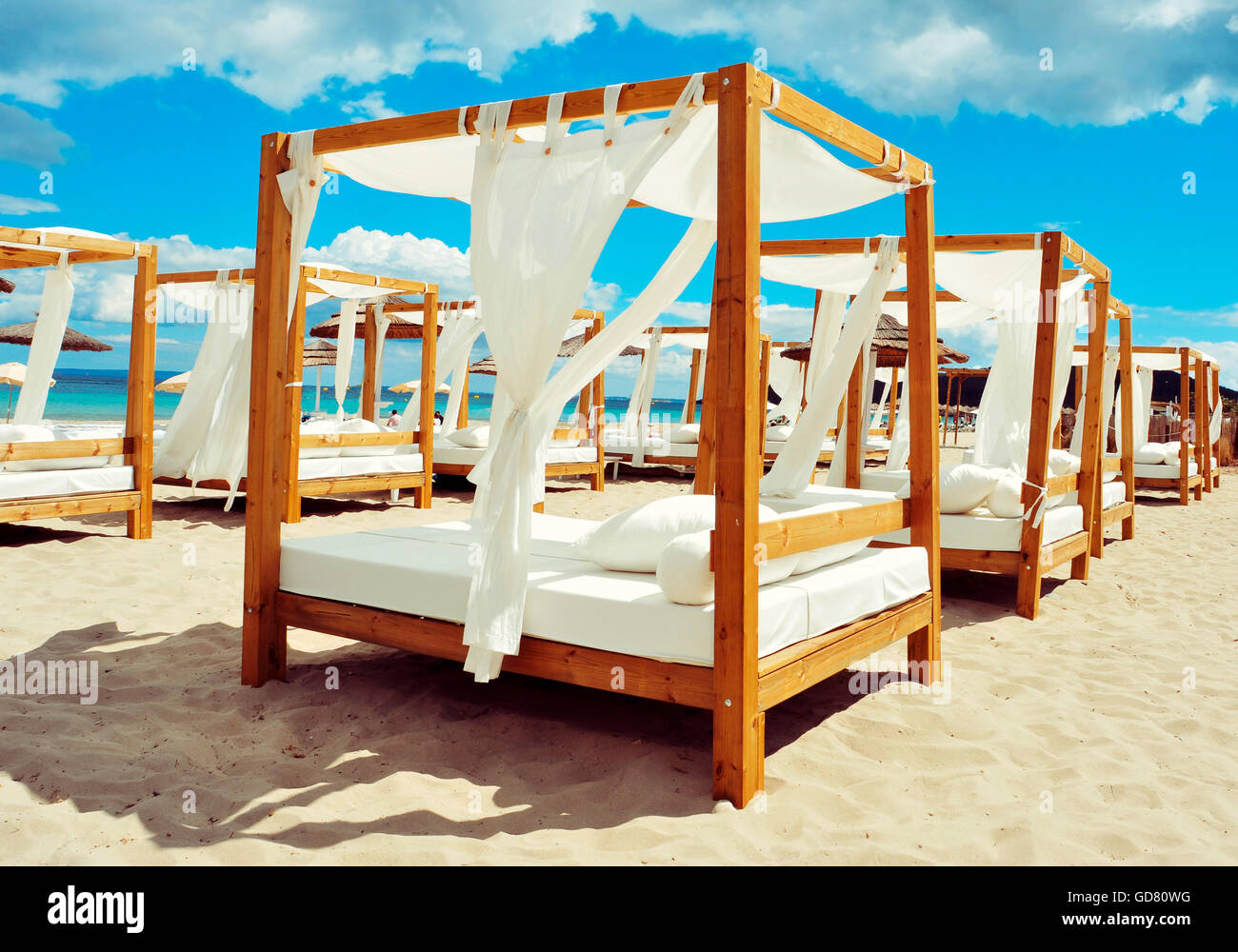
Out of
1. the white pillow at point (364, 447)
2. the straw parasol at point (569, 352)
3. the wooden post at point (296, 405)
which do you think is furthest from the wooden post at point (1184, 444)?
the wooden post at point (296, 405)

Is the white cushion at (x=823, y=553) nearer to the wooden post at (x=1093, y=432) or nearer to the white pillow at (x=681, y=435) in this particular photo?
the wooden post at (x=1093, y=432)

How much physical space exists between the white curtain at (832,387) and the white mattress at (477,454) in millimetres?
4584

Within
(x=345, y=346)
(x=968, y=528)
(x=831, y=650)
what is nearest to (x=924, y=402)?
(x=831, y=650)

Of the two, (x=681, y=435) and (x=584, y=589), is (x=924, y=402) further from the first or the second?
(x=681, y=435)

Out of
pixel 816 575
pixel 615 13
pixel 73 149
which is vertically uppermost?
pixel 73 149

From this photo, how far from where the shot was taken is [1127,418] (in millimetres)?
8328

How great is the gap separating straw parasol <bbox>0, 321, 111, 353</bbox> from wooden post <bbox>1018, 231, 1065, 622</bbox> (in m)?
12.3

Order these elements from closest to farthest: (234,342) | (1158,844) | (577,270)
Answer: (1158,844), (577,270), (234,342)

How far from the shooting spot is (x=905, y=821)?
2486 millimetres

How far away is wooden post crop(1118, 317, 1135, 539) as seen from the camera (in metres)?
7.88
